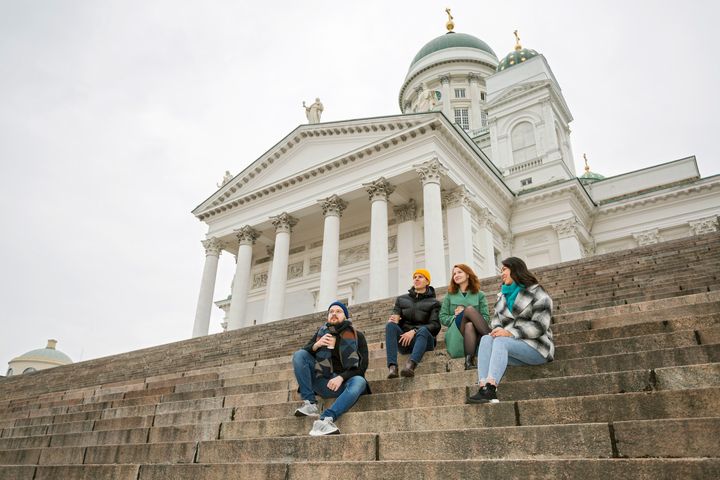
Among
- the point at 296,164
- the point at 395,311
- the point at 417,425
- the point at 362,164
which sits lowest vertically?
the point at 417,425

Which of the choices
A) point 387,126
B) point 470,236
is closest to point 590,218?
point 470,236

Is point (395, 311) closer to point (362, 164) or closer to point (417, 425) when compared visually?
point (417, 425)

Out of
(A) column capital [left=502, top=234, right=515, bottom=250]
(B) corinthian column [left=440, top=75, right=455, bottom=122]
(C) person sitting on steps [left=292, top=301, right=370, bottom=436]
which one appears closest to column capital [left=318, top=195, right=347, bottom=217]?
(A) column capital [left=502, top=234, right=515, bottom=250]

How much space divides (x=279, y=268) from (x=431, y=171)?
26.5ft

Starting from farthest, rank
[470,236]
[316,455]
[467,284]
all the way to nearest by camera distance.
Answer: [470,236] < [467,284] < [316,455]

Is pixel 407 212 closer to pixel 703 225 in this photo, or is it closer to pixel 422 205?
pixel 422 205

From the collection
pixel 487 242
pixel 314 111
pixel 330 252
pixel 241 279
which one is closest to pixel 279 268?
pixel 241 279

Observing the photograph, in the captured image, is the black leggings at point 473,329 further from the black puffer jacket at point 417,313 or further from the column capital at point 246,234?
the column capital at point 246,234

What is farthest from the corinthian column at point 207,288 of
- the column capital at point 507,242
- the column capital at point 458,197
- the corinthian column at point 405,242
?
the column capital at point 507,242

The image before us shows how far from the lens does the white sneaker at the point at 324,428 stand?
12.7ft

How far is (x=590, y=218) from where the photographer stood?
2647cm

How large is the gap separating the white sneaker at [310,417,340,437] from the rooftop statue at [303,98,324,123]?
21.7m

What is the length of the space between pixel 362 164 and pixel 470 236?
18.4ft

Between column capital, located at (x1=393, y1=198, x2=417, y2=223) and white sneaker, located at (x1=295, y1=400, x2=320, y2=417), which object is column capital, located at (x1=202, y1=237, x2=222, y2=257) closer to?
column capital, located at (x1=393, y1=198, x2=417, y2=223)
